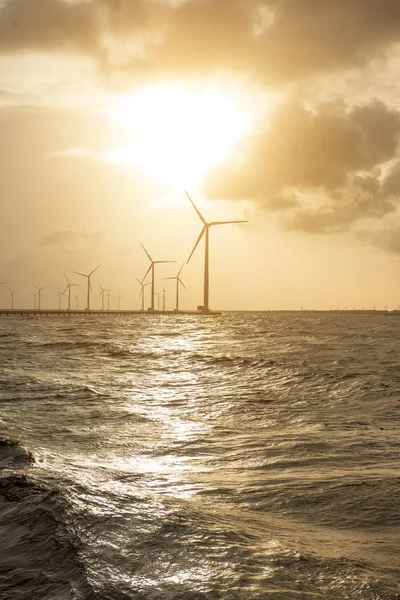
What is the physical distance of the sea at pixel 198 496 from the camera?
23.7ft

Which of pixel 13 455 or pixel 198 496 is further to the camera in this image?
pixel 13 455

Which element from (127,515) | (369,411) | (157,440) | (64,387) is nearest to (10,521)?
(127,515)

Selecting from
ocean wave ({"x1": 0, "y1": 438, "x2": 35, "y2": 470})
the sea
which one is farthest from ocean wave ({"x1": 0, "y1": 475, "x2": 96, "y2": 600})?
ocean wave ({"x1": 0, "y1": 438, "x2": 35, "y2": 470})

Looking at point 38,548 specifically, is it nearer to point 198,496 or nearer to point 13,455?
point 198,496

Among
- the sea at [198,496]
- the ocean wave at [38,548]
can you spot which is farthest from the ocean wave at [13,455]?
the ocean wave at [38,548]

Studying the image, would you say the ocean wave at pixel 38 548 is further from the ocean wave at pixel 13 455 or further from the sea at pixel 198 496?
the ocean wave at pixel 13 455

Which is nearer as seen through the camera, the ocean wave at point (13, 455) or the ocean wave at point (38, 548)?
the ocean wave at point (38, 548)

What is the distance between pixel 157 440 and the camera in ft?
59.0

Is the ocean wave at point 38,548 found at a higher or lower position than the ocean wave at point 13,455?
higher

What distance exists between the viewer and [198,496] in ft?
37.0

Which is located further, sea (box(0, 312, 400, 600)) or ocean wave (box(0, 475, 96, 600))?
sea (box(0, 312, 400, 600))

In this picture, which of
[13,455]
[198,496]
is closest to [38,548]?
[198,496]

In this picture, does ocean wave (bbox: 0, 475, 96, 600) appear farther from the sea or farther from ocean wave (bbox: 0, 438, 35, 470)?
ocean wave (bbox: 0, 438, 35, 470)

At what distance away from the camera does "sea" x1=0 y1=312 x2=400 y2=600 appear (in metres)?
7.24
